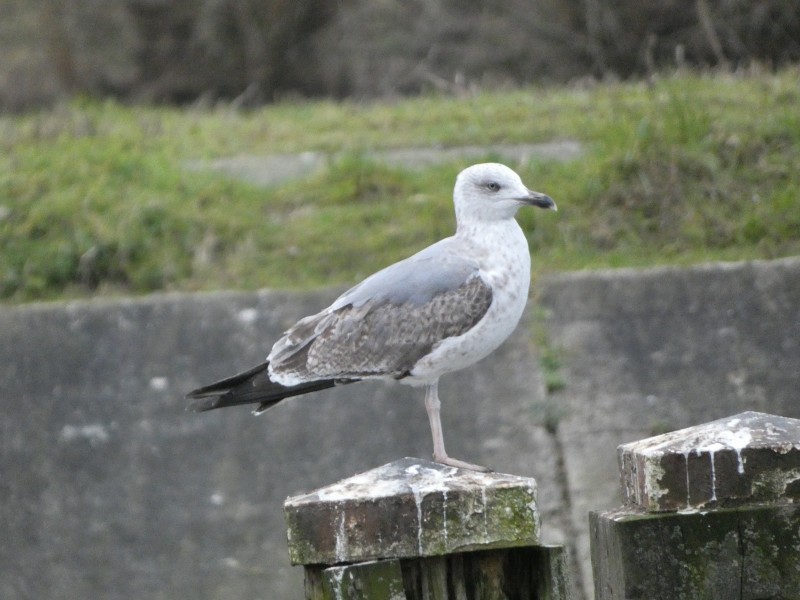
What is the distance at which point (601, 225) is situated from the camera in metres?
6.00

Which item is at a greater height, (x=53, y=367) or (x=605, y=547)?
(x=53, y=367)

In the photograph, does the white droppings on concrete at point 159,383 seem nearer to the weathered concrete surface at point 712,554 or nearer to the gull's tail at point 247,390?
the gull's tail at point 247,390

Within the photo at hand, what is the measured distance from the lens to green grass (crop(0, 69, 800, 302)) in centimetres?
585

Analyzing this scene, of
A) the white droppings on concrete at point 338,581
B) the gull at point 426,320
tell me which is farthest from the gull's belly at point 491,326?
the white droppings on concrete at point 338,581

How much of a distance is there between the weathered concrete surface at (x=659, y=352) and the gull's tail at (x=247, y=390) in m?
1.44

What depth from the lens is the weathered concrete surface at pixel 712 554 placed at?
2.66 meters

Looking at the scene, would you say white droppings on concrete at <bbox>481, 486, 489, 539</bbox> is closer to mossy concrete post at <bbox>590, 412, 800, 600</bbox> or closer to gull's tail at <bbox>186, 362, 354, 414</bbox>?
mossy concrete post at <bbox>590, 412, 800, 600</bbox>

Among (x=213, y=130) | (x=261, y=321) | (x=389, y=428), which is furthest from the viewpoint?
(x=213, y=130)

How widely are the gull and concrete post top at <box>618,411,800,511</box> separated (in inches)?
40.5

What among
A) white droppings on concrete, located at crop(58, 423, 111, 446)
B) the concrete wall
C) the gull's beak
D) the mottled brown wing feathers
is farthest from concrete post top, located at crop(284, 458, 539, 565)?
white droppings on concrete, located at crop(58, 423, 111, 446)

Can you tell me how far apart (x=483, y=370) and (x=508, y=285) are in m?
1.56

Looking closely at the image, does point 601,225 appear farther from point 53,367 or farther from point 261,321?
point 53,367

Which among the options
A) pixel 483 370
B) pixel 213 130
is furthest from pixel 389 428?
pixel 213 130

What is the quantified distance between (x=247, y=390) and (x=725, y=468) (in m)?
1.56
